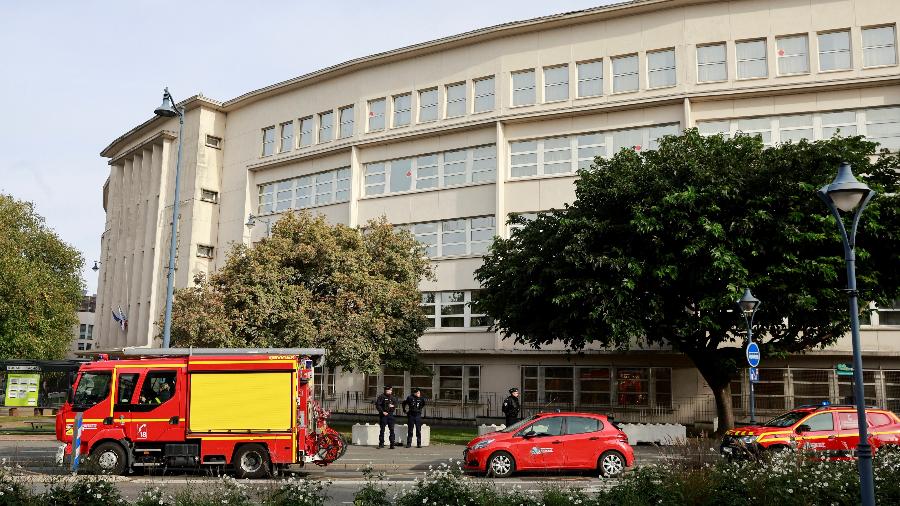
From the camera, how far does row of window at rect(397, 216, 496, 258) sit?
119 feet

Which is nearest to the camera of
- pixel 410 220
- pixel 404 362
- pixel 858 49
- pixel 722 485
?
pixel 722 485

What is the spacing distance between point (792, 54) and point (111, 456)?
29.2 metres

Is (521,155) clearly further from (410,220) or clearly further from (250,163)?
(250,163)

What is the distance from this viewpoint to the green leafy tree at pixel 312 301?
85.6 feet

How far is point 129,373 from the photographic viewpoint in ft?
55.1

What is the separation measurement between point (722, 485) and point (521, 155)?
27221mm

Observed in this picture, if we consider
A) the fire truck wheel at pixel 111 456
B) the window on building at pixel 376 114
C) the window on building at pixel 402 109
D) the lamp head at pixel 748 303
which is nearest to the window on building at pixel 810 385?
the lamp head at pixel 748 303

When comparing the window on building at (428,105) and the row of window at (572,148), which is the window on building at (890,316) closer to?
the row of window at (572,148)

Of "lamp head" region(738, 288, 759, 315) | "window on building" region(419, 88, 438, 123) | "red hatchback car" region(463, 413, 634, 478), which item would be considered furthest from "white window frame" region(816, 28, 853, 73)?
"red hatchback car" region(463, 413, 634, 478)

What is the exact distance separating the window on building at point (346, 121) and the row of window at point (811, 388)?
2256 cm

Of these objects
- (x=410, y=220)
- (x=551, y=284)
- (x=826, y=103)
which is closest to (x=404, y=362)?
(x=551, y=284)

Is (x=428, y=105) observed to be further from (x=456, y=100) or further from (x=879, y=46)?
(x=879, y=46)

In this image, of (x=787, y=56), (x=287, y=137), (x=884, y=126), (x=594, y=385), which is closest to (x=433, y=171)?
(x=287, y=137)

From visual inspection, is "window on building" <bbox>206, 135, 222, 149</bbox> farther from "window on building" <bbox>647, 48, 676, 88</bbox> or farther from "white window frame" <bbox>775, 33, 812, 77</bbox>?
"white window frame" <bbox>775, 33, 812, 77</bbox>
